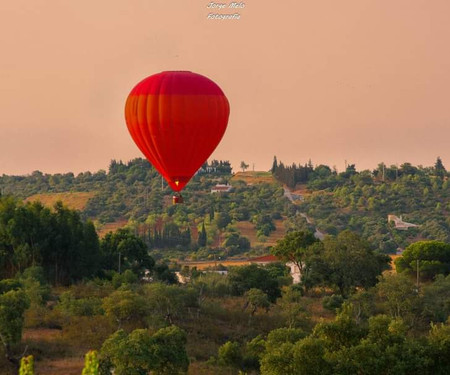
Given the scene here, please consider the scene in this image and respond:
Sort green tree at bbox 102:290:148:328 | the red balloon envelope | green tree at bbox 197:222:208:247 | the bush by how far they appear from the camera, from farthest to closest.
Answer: green tree at bbox 197:222:208:247 → the bush → green tree at bbox 102:290:148:328 → the red balloon envelope

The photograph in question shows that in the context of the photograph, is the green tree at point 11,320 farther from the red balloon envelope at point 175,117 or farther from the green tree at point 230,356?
the green tree at point 230,356

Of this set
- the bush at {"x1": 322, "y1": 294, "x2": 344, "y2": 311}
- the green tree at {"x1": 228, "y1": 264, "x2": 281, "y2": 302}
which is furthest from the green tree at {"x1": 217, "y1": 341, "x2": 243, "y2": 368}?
the green tree at {"x1": 228, "y1": 264, "x2": 281, "y2": 302}

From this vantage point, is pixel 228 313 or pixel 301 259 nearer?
pixel 228 313

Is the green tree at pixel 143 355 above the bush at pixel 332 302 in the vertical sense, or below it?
above

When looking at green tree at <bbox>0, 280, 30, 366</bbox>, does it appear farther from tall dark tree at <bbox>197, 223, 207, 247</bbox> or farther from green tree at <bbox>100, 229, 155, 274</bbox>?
tall dark tree at <bbox>197, 223, 207, 247</bbox>

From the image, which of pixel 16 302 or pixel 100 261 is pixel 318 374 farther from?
Result: pixel 100 261

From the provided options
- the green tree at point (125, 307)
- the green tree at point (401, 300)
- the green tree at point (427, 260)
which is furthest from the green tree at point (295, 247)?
the green tree at point (125, 307)

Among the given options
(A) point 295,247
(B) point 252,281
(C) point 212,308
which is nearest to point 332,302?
(B) point 252,281

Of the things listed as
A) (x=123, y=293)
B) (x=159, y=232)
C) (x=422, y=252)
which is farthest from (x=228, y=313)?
(x=159, y=232)

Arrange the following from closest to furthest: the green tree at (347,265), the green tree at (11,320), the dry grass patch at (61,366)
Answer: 1. the dry grass patch at (61,366)
2. the green tree at (11,320)
3. the green tree at (347,265)
